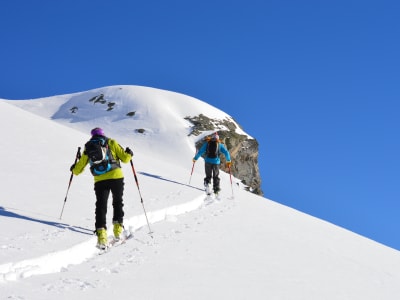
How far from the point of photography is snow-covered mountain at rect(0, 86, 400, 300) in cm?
492

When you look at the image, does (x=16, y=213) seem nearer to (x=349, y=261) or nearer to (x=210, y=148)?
(x=349, y=261)

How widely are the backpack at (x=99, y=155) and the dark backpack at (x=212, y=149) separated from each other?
6754 mm

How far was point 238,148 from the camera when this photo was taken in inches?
2266

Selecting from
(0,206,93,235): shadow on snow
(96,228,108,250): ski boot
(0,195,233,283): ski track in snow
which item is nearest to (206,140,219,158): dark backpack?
(0,195,233,283): ski track in snow

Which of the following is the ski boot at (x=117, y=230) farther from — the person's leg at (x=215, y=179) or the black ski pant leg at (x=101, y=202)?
the person's leg at (x=215, y=179)

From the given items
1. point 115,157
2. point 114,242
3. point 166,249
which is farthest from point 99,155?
point 166,249

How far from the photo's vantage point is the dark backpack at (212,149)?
13.9 meters

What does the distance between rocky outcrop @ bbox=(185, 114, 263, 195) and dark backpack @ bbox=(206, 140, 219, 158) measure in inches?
1578

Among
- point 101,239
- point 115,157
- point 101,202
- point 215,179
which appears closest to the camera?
point 101,239

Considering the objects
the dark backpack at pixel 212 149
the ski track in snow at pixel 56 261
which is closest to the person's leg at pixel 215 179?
the dark backpack at pixel 212 149

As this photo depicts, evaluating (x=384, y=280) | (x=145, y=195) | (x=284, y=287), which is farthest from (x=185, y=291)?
(x=145, y=195)

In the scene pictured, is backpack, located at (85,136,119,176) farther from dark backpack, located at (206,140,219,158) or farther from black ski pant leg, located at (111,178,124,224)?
dark backpack, located at (206,140,219,158)

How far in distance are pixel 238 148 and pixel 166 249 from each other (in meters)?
51.2

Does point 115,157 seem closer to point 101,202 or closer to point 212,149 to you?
point 101,202
